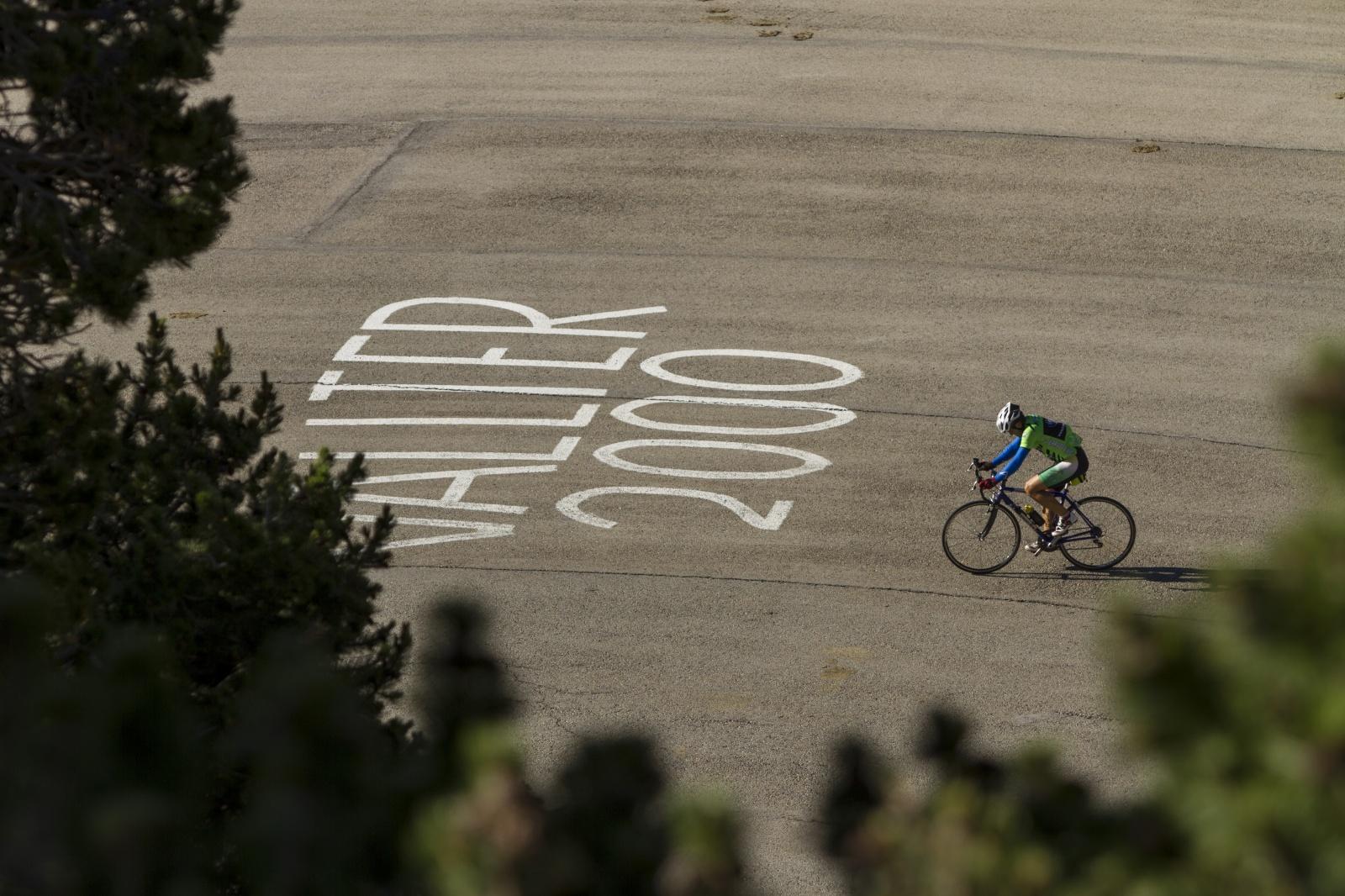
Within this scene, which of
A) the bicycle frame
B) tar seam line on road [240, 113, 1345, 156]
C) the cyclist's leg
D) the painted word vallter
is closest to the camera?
the cyclist's leg

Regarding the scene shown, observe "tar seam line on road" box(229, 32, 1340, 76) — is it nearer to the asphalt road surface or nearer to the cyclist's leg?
the asphalt road surface

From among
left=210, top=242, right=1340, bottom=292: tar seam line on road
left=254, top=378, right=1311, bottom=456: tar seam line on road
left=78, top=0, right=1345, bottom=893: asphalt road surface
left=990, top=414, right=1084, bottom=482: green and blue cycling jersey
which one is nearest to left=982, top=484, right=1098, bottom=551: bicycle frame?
left=78, top=0, right=1345, bottom=893: asphalt road surface

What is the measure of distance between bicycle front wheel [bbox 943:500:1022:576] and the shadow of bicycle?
0.62ft

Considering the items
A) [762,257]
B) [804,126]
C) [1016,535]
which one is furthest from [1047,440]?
[804,126]

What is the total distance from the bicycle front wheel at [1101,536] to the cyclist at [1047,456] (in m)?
0.23

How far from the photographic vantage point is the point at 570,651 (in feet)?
47.5

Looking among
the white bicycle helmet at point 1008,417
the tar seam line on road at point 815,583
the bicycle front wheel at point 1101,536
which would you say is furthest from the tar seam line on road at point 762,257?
the tar seam line on road at point 815,583

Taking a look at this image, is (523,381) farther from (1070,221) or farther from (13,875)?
(13,875)

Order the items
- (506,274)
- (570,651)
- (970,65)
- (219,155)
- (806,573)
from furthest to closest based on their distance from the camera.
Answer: (970,65) → (506,274) → (806,573) → (570,651) → (219,155)

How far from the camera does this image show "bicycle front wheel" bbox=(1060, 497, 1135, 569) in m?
15.7

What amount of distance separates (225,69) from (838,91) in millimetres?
12435

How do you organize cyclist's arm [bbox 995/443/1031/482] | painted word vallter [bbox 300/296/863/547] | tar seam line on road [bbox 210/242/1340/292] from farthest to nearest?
tar seam line on road [bbox 210/242/1340/292] < painted word vallter [bbox 300/296/863/547] < cyclist's arm [bbox 995/443/1031/482]

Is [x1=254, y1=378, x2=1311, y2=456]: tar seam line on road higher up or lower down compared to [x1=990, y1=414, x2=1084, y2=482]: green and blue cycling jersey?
lower down

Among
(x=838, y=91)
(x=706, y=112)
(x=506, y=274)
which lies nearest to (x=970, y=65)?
(x=838, y=91)
